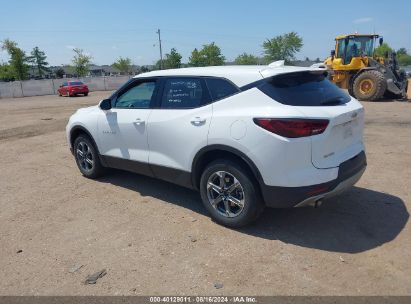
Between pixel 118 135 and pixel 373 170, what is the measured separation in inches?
162

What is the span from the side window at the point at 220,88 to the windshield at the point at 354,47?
15.2 metres

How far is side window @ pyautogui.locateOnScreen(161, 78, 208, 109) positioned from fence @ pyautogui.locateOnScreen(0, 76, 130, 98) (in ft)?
137

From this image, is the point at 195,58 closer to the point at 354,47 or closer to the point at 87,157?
the point at 354,47

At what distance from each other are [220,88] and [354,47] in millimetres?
15610

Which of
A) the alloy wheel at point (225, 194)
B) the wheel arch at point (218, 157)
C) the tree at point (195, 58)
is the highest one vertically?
the tree at point (195, 58)

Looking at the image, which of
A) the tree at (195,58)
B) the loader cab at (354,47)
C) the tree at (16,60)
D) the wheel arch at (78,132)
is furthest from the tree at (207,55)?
the wheel arch at (78,132)

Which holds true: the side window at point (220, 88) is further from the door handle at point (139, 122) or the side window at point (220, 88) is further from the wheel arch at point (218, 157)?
the door handle at point (139, 122)

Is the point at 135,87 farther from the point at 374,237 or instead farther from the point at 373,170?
the point at 373,170

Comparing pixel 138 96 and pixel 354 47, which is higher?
pixel 354 47

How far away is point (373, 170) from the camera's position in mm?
5988

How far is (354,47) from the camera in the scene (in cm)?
1738

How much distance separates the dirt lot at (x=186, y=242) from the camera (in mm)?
3145

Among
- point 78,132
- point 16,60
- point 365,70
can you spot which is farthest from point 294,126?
point 16,60

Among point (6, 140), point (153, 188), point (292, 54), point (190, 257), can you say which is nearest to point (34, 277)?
point (190, 257)
